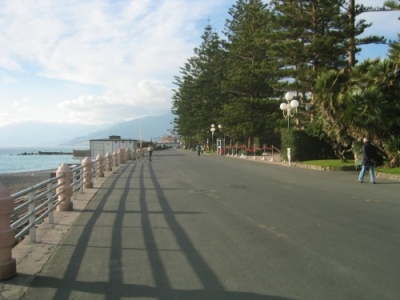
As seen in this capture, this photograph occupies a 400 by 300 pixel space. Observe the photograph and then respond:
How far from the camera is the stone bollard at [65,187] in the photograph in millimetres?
10141

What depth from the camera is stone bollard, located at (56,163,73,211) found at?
33.3 feet

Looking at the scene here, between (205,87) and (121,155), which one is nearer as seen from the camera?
(121,155)

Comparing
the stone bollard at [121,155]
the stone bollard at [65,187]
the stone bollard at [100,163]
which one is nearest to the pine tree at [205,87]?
the stone bollard at [121,155]

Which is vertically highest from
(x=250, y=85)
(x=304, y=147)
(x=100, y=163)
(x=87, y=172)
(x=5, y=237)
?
(x=250, y=85)

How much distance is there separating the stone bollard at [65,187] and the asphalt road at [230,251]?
0.54 meters

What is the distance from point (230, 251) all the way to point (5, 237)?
9.97 ft

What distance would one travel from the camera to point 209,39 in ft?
232

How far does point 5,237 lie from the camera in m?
5.34

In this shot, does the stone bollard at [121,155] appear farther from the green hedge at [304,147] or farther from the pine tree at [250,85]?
the pine tree at [250,85]

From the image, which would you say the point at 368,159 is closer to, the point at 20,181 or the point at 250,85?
the point at 20,181

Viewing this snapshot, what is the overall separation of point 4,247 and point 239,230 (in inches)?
157

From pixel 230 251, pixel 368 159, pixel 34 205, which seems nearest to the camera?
pixel 230 251

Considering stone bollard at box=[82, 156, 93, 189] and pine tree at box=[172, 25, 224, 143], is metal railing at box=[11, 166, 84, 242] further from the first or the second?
pine tree at box=[172, 25, 224, 143]

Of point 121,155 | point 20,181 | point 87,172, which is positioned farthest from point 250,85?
point 87,172
